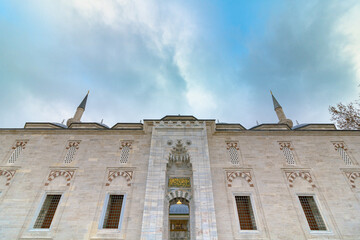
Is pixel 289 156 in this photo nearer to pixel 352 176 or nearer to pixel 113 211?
pixel 352 176

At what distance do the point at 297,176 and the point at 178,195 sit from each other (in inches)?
271

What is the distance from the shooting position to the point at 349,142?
1145 centimetres

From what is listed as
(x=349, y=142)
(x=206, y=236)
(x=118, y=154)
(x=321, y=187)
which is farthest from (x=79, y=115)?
(x=349, y=142)

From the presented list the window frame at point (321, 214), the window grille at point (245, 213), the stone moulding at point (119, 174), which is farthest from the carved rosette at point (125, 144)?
the window frame at point (321, 214)

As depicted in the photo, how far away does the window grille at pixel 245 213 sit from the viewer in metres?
8.84

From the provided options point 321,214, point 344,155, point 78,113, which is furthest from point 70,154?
point 344,155

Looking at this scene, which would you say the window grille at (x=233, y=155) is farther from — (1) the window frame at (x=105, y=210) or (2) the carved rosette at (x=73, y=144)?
(2) the carved rosette at (x=73, y=144)

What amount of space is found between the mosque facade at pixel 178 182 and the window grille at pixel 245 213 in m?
0.05

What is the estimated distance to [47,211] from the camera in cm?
926

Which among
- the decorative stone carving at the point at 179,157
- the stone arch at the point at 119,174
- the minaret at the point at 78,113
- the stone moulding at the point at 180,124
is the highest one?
the minaret at the point at 78,113

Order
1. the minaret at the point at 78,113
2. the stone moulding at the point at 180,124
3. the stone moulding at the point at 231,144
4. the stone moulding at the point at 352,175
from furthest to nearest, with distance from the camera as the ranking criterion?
1. the minaret at the point at 78,113
2. the stone moulding at the point at 180,124
3. the stone moulding at the point at 231,144
4. the stone moulding at the point at 352,175

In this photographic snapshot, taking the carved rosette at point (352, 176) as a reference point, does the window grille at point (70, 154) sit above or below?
above

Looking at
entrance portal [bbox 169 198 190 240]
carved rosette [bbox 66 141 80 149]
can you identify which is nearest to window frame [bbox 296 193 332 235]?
entrance portal [bbox 169 198 190 240]

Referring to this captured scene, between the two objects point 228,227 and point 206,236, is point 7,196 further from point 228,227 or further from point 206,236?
point 228,227
